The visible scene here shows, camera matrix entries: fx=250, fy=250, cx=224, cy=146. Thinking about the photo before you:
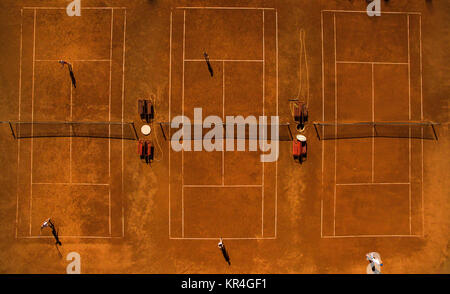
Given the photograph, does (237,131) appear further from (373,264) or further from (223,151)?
(373,264)

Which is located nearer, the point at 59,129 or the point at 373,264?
the point at 59,129

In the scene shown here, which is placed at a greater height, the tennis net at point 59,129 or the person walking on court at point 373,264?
the tennis net at point 59,129

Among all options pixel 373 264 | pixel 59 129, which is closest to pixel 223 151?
pixel 59 129

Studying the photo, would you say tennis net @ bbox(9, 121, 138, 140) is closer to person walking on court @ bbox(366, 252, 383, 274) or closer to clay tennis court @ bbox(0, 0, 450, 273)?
clay tennis court @ bbox(0, 0, 450, 273)

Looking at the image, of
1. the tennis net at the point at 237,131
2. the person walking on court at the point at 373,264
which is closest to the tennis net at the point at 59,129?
the tennis net at the point at 237,131

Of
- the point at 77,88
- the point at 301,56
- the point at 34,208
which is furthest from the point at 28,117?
the point at 301,56

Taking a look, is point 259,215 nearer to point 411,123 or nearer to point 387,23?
point 411,123

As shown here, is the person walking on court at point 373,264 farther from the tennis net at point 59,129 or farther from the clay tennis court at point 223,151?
the tennis net at point 59,129

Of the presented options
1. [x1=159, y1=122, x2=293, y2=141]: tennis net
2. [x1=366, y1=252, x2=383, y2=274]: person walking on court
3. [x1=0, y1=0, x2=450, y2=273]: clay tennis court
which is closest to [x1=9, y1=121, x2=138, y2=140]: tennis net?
[x1=0, y1=0, x2=450, y2=273]: clay tennis court

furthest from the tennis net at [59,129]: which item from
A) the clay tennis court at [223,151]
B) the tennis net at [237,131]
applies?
the tennis net at [237,131]
